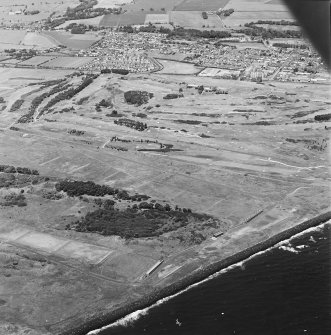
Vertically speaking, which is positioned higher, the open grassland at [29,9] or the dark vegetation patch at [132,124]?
the open grassland at [29,9]

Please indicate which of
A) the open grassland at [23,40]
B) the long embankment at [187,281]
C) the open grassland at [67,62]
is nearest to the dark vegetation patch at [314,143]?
the long embankment at [187,281]

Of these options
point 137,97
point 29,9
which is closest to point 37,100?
point 137,97

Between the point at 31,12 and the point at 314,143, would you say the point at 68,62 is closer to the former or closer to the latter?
the point at 31,12

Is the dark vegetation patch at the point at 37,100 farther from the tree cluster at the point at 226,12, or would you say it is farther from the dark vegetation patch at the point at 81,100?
the tree cluster at the point at 226,12

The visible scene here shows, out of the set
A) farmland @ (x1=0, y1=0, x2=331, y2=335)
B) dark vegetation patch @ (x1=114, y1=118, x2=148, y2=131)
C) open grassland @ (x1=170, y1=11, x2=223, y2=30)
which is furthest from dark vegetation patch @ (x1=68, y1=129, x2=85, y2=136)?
open grassland @ (x1=170, y1=11, x2=223, y2=30)

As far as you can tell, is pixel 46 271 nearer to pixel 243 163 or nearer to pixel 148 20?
pixel 243 163

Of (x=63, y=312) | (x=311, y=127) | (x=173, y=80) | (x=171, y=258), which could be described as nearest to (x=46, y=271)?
(x=63, y=312)

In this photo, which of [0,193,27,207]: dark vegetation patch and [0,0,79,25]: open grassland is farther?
[0,0,79,25]: open grassland

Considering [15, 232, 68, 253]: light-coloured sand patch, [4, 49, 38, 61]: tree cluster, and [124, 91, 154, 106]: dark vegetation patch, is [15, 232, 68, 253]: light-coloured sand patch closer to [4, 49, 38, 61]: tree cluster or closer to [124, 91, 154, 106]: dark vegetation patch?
[124, 91, 154, 106]: dark vegetation patch
